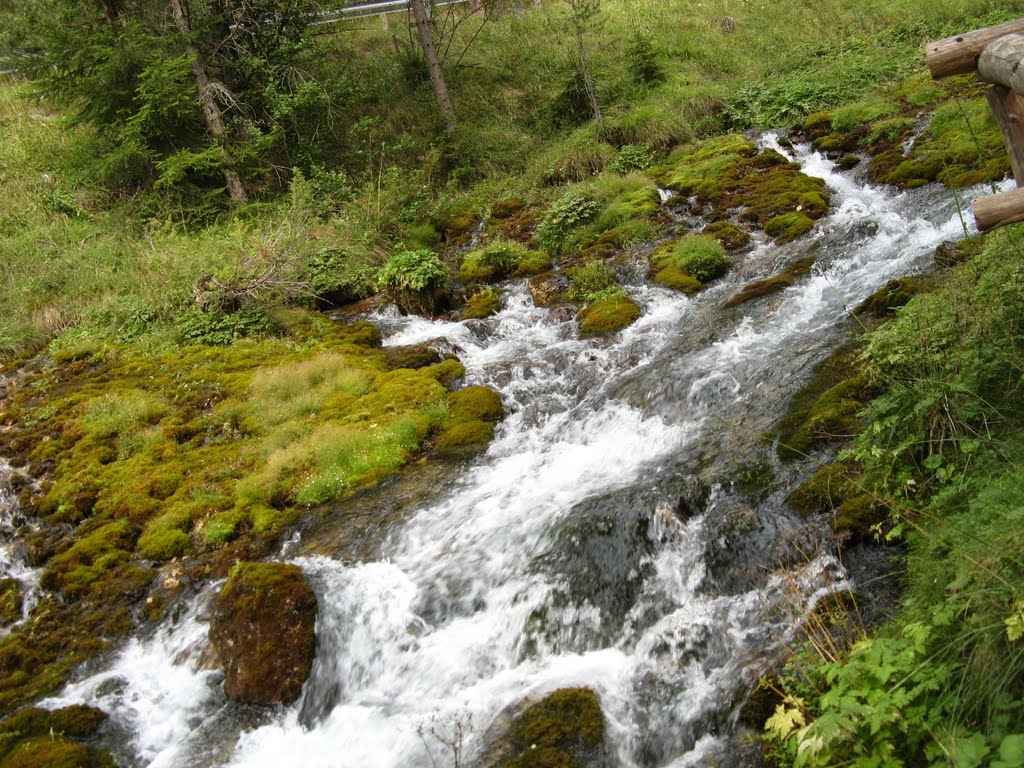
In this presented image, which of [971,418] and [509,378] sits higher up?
[971,418]

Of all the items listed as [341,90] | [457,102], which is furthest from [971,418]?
[457,102]

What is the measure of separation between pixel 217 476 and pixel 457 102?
47.1 ft

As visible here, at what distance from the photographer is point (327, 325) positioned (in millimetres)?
11188

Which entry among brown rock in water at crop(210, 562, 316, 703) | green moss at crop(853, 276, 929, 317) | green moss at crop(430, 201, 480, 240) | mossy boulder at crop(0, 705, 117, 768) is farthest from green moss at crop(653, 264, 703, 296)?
mossy boulder at crop(0, 705, 117, 768)

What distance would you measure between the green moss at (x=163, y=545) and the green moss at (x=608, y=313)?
574 centimetres

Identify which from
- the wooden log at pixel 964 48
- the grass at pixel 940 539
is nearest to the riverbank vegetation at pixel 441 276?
the grass at pixel 940 539

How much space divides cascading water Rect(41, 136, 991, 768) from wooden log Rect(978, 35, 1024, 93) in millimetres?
2844

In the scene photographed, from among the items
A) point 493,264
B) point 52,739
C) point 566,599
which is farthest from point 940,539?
point 493,264

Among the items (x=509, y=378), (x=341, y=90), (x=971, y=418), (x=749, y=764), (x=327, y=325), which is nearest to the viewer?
(x=749, y=764)

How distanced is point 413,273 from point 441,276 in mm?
474

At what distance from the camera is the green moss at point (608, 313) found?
9.82 metres

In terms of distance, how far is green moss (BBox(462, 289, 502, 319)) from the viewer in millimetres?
11094

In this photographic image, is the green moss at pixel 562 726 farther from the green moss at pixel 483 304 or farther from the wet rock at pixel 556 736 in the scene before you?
the green moss at pixel 483 304

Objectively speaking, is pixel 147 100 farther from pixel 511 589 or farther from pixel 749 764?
pixel 749 764
